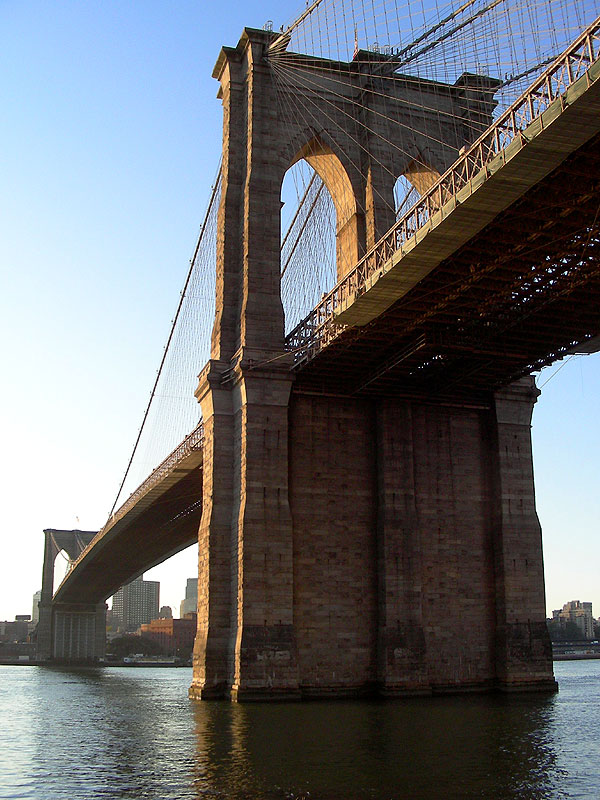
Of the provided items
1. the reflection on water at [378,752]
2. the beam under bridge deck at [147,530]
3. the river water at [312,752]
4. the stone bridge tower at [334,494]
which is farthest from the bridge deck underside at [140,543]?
the reflection on water at [378,752]

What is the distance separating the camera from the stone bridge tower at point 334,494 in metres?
36.4

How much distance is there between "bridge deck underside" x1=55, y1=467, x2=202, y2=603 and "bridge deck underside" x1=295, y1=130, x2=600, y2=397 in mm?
17487

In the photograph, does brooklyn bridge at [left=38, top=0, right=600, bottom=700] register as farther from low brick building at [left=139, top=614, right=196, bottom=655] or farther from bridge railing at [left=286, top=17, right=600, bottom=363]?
low brick building at [left=139, top=614, right=196, bottom=655]

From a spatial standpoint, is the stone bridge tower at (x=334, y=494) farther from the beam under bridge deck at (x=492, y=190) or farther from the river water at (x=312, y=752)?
the beam under bridge deck at (x=492, y=190)

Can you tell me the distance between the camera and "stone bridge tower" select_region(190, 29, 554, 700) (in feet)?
120

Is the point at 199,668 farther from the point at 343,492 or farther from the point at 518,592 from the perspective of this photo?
the point at 518,592

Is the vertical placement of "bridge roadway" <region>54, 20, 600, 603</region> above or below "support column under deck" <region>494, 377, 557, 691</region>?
above

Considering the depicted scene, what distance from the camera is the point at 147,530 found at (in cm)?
7369

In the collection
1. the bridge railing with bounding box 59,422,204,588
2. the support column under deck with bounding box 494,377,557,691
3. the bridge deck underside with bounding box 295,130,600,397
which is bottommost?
the support column under deck with bounding box 494,377,557,691

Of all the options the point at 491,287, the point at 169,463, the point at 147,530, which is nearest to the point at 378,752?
the point at 491,287

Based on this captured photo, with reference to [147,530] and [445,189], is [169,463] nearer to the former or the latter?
[147,530]

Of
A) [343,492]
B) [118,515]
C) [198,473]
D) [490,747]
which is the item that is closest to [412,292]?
[343,492]

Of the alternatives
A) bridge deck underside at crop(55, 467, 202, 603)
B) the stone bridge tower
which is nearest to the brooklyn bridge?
the stone bridge tower

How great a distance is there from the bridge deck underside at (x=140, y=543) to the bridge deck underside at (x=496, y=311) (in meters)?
17.5
